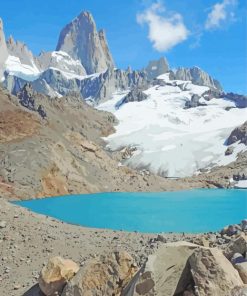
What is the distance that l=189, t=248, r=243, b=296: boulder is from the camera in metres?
9.87

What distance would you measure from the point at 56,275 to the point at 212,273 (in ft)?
16.3

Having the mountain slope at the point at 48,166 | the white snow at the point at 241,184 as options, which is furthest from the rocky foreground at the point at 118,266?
the white snow at the point at 241,184

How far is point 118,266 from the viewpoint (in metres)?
12.2

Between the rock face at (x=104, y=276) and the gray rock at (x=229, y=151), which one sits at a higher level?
the gray rock at (x=229, y=151)

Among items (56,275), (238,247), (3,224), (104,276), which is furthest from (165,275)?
(3,224)

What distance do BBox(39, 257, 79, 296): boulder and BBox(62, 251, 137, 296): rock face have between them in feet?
2.68

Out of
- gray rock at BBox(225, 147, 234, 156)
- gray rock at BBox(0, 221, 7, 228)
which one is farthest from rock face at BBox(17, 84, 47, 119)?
gray rock at BBox(0, 221, 7, 228)

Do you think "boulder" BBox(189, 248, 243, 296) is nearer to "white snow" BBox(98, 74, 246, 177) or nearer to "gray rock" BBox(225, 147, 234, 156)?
"white snow" BBox(98, 74, 246, 177)

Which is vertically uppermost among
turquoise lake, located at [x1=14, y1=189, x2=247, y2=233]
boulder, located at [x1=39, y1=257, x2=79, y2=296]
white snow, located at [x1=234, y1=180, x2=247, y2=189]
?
white snow, located at [x1=234, y1=180, x2=247, y2=189]

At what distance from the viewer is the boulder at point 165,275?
10430 mm

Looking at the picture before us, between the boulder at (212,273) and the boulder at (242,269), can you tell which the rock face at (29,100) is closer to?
the boulder at (242,269)

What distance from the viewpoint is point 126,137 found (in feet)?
538

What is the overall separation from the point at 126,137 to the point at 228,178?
197ft

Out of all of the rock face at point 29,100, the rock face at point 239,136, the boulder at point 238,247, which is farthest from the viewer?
the rock face at point 239,136
